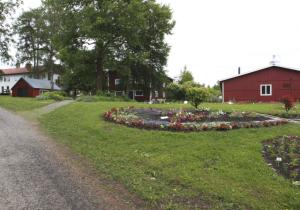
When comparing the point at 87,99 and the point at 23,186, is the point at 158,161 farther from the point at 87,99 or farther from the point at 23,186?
the point at 87,99

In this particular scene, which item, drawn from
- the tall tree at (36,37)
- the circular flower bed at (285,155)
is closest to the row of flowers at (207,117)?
the circular flower bed at (285,155)

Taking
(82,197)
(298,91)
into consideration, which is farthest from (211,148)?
(298,91)

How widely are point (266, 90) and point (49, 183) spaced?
30673 mm

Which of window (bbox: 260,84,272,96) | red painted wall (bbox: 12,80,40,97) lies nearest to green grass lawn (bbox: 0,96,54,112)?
window (bbox: 260,84,272,96)

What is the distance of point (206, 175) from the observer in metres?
7.15

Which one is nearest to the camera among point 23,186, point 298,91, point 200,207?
point 200,207

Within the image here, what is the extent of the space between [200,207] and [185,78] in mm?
50107

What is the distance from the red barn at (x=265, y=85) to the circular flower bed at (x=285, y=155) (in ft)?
81.0

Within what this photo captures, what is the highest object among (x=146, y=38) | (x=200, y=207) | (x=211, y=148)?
A: (x=146, y=38)

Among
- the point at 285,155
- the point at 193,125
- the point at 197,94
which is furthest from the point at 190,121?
the point at 285,155

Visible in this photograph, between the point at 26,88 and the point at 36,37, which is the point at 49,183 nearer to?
the point at 26,88

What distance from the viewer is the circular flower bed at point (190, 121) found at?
11.0 meters

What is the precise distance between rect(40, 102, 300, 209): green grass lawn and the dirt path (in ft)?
1.54

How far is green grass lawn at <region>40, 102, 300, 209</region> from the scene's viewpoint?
6242 mm
